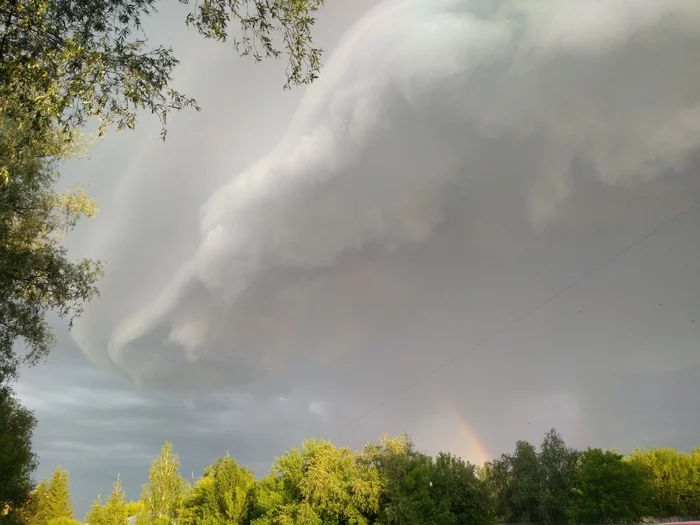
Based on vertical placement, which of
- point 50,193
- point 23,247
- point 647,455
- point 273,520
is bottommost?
point 273,520

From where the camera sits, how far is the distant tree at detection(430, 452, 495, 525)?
47688mm

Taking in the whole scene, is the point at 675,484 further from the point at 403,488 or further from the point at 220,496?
the point at 220,496

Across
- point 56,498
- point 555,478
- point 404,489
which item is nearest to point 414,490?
point 404,489

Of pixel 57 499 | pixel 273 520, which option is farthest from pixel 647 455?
pixel 57 499

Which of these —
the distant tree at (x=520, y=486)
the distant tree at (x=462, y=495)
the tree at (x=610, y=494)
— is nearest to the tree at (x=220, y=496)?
the distant tree at (x=462, y=495)

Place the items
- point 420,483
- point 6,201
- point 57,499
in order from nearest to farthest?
point 6,201, point 420,483, point 57,499

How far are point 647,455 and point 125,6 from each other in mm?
96538

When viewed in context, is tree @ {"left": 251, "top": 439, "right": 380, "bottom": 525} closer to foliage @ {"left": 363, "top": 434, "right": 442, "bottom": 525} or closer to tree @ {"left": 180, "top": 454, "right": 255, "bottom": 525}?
foliage @ {"left": 363, "top": 434, "right": 442, "bottom": 525}

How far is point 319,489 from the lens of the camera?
4781 cm

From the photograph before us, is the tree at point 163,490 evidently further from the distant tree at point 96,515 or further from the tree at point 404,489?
the tree at point 404,489

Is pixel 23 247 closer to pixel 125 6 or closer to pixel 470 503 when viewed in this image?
pixel 125 6

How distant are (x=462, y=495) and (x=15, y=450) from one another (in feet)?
135

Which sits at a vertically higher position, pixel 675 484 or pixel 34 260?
pixel 34 260

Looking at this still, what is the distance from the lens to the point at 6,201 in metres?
Answer: 20.0
